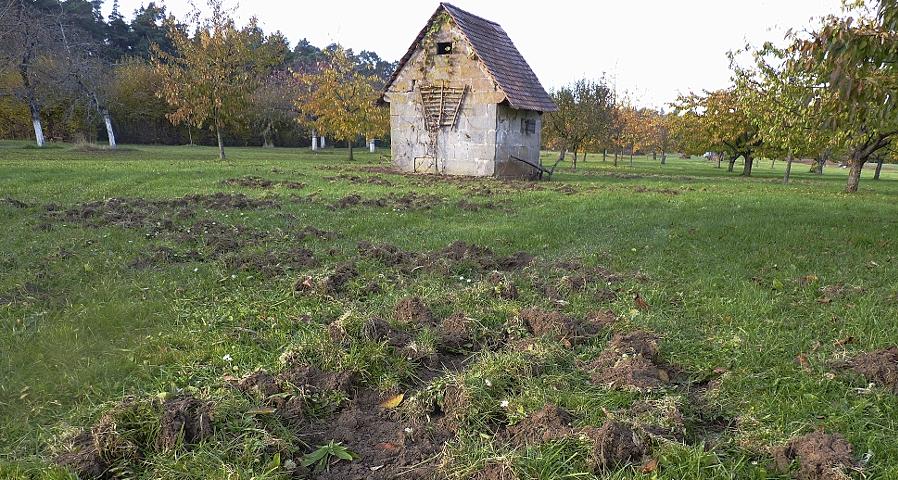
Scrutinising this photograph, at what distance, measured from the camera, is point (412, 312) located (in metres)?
4.80

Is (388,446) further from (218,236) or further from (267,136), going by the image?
(267,136)

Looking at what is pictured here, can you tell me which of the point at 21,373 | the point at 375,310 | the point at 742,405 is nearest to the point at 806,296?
the point at 742,405

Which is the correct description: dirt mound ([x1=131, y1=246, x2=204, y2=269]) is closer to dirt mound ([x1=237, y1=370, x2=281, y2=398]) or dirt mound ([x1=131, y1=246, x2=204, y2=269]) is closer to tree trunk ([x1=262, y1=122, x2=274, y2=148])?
dirt mound ([x1=237, y1=370, x2=281, y2=398])

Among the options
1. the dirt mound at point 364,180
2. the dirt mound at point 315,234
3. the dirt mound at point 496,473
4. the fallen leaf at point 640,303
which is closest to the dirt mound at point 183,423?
the dirt mound at point 496,473

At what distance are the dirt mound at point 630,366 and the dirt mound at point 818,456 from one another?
0.82 meters

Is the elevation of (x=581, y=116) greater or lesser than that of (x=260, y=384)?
greater

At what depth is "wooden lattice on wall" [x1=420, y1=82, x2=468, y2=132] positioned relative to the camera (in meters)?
20.3

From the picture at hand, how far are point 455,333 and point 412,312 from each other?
53 cm

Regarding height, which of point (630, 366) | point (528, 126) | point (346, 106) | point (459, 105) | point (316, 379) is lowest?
point (316, 379)

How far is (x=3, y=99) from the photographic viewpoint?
31844mm

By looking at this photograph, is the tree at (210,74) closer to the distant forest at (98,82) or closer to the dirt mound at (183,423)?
the distant forest at (98,82)

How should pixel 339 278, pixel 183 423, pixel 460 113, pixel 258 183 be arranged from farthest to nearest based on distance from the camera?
1. pixel 460 113
2. pixel 258 183
3. pixel 339 278
4. pixel 183 423

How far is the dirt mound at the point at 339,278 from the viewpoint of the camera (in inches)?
218

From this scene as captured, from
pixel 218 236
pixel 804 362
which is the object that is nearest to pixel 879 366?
pixel 804 362
